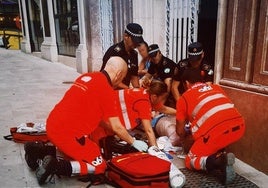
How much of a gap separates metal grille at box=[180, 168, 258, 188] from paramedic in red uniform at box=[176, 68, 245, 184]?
0.08 metres

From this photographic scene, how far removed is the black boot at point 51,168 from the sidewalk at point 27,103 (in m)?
0.19

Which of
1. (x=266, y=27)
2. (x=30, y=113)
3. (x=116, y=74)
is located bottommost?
(x=30, y=113)

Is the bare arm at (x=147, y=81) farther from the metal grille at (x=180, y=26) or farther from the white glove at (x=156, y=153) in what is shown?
the white glove at (x=156, y=153)

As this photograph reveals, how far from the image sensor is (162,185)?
2713 mm

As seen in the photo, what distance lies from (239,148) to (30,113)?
388 cm

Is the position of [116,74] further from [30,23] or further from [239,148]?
[30,23]

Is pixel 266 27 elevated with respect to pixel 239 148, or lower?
elevated

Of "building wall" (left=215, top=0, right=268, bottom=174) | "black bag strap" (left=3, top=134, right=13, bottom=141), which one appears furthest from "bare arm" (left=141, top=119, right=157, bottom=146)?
"black bag strap" (left=3, top=134, right=13, bottom=141)

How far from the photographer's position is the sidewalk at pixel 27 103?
314 cm

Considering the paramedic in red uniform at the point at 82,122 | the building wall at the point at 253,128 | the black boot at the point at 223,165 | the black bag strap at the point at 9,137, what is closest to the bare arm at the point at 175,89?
the building wall at the point at 253,128

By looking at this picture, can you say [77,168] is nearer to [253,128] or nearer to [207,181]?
[207,181]

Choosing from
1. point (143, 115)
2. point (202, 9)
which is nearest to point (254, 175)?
point (143, 115)

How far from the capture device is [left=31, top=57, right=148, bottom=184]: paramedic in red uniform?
289 cm

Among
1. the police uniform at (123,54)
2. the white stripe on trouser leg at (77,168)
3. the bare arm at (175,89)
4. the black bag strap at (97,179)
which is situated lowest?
the black bag strap at (97,179)
